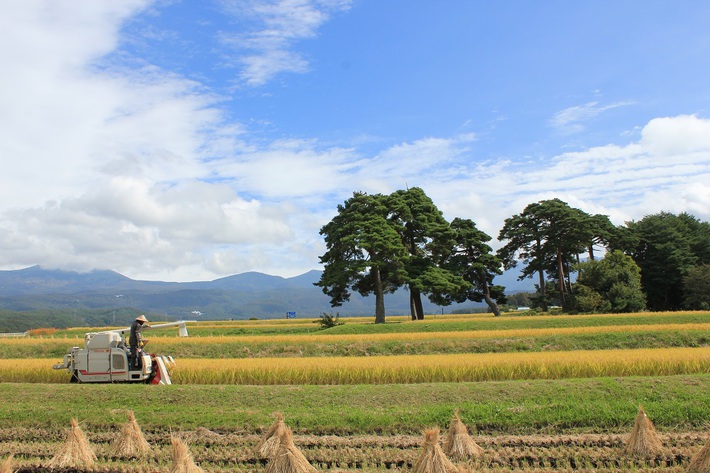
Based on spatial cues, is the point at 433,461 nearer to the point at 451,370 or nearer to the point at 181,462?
the point at 181,462

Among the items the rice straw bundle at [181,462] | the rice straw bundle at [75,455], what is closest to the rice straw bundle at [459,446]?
the rice straw bundle at [181,462]

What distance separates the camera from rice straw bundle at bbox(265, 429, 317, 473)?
8.38 m

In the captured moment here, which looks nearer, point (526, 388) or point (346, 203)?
point (526, 388)

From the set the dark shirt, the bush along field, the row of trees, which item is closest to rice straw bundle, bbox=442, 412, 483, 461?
the bush along field

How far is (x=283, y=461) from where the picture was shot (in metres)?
8.44

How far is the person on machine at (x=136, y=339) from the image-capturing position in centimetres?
1625

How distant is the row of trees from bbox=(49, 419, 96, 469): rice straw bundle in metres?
31.8

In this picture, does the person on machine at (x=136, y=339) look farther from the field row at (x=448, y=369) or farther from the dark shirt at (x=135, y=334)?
the field row at (x=448, y=369)

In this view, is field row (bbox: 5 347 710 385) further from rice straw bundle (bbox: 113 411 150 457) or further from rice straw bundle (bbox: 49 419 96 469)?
rice straw bundle (bbox: 49 419 96 469)

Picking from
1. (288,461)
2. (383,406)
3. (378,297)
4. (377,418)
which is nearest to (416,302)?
(378,297)

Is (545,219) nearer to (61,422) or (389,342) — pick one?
(389,342)

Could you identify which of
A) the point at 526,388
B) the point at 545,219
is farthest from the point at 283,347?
the point at 545,219

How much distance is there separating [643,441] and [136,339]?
43.4 feet

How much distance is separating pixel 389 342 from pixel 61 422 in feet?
54.6
